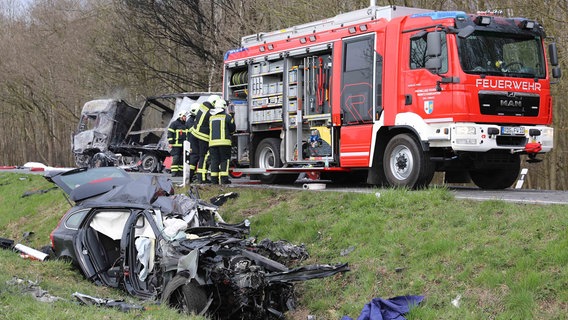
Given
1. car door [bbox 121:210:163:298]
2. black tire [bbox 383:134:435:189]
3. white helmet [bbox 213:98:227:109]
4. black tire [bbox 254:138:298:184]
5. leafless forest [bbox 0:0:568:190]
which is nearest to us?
car door [bbox 121:210:163:298]

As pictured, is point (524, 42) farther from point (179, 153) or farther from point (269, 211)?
point (179, 153)

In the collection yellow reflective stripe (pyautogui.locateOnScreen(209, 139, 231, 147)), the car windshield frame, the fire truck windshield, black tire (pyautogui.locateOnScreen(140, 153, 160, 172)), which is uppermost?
the fire truck windshield

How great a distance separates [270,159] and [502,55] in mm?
5567

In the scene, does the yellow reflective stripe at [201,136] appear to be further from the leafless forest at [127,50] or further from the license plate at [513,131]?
the leafless forest at [127,50]

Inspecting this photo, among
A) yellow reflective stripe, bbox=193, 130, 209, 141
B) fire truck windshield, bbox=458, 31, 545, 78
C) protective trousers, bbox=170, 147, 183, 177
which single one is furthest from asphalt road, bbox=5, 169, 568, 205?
protective trousers, bbox=170, 147, 183, 177

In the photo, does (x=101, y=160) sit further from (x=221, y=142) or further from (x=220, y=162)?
(x=221, y=142)

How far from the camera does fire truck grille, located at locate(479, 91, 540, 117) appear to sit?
37.7 feet

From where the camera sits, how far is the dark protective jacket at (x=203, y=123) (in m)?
15.2

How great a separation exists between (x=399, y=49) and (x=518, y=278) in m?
5.86

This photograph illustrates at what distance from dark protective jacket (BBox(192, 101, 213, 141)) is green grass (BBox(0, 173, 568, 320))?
374cm

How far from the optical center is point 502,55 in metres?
11.9

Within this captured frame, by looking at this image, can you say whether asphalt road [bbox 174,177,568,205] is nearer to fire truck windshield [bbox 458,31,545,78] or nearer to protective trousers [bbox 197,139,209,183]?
fire truck windshield [bbox 458,31,545,78]

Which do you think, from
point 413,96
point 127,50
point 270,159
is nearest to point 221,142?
point 270,159

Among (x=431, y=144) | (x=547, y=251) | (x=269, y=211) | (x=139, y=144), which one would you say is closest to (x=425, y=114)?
(x=431, y=144)
